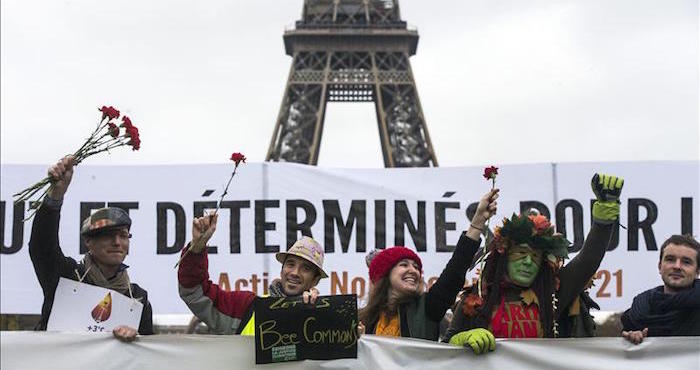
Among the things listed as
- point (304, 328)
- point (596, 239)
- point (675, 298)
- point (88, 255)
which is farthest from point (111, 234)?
point (675, 298)

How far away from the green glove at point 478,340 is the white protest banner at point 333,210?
10.8 ft

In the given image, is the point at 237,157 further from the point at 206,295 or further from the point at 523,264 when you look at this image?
the point at 523,264

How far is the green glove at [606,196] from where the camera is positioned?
14.5ft

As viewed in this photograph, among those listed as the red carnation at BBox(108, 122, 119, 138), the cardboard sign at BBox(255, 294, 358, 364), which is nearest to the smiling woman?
the cardboard sign at BBox(255, 294, 358, 364)

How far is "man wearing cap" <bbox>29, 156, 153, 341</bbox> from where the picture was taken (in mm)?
4438

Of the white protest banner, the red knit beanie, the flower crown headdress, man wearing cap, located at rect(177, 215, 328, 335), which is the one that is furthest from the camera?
the white protest banner

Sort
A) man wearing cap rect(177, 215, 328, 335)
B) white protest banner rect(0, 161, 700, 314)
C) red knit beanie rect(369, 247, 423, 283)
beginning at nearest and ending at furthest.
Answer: man wearing cap rect(177, 215, 328, 335) → red knit beanie rect(369, 247, 423, 283) → white protest banner rect(0, 161, 700, 314)

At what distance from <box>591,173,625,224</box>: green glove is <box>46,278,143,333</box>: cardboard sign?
2070 mm

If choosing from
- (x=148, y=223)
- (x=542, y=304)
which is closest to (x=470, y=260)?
(x=542, y=304)

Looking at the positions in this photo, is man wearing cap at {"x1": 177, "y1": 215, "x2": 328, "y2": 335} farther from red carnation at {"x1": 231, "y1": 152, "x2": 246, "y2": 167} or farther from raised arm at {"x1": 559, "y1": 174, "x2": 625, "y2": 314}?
raised arm at {"x1": 559, "y1": 174, "x2": 625, "y2": 314}

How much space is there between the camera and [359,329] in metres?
4.55

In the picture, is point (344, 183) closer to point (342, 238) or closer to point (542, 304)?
point (342, 238)

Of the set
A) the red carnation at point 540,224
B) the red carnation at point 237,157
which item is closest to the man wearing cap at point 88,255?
the red carnation at point 237,157

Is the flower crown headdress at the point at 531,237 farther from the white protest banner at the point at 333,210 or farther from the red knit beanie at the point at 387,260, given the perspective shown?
the white protest banner at the point at 333,210
